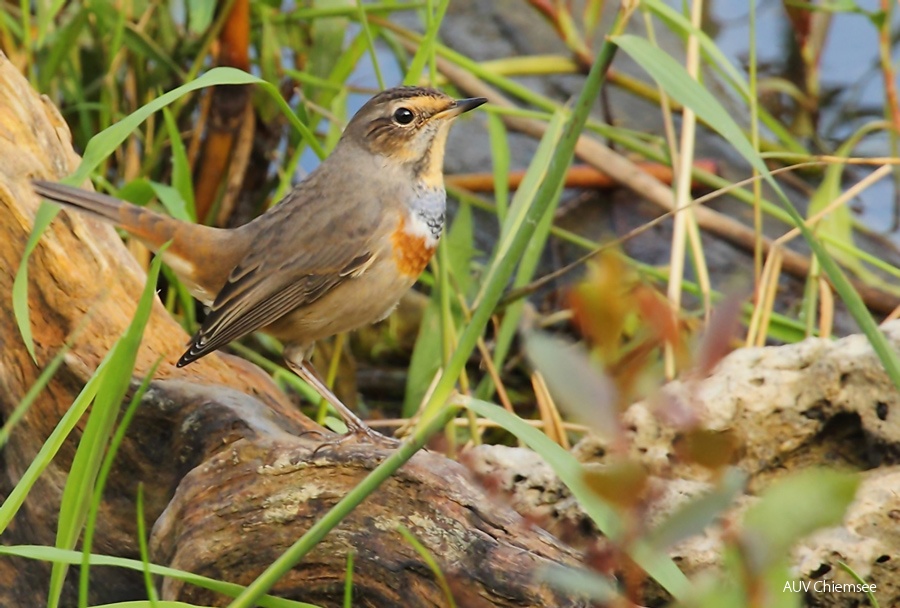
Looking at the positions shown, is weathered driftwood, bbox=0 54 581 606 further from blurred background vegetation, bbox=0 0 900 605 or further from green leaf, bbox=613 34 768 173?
green leaf, bbox=613 34 768 173

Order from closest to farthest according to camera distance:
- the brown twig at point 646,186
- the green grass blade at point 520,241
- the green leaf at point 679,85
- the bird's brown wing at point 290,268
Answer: the green grass blade at point 520,241 < the green leaf at point 679,85 < the bird's brown wing at point 290,268 < the brown twig at point 646,186

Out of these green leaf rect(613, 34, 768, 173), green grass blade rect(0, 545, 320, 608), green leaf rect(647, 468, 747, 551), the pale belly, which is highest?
green leaf rect(613, 34, 768, 173)

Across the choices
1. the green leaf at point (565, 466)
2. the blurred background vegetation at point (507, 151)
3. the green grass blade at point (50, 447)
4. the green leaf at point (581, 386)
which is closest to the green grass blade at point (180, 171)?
the blurred background vegetation at point (507, 151)

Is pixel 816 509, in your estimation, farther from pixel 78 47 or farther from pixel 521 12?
pixel 521 12

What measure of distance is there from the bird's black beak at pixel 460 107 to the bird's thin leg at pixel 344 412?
103 cm

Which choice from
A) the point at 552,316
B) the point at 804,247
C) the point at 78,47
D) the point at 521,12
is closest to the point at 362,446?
the point at 552,316

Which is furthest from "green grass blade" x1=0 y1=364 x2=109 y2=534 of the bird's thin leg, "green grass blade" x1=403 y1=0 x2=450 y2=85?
"green grass blade" x1=403 y1=0 x2=450 y2=85

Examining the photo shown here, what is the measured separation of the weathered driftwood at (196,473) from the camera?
8.67 ft

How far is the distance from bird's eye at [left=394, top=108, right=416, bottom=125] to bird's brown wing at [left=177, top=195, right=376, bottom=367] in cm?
43

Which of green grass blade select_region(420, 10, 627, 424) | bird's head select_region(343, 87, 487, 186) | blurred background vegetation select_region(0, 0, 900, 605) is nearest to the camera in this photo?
green grass blade select_region(420, 10, 627, 424)

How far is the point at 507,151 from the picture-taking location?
4.85 metres

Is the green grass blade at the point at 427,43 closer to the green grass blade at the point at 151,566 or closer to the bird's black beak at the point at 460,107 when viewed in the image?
the bird's black beak at the point at 460,107

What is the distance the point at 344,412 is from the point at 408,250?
0.59 metres

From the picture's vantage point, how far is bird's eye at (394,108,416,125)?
4156mm
